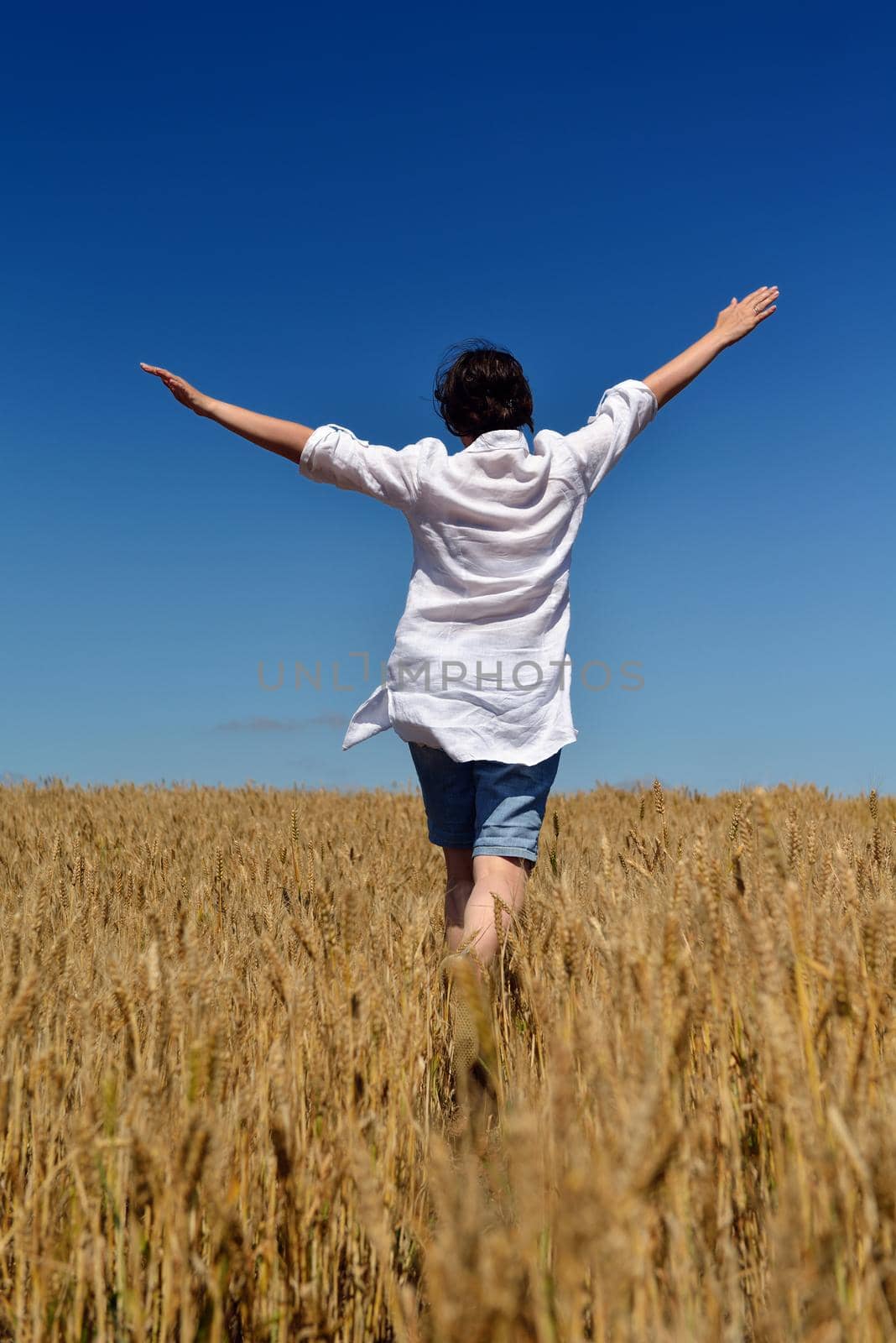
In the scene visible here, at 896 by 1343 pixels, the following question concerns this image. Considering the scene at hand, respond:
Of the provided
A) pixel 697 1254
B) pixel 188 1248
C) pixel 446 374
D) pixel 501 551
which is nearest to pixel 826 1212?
pixel 697 1254

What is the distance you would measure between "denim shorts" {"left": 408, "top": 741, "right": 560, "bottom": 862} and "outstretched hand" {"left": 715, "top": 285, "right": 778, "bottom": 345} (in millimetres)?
1513

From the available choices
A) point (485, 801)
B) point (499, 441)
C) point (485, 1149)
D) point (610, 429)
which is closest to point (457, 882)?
point (485, 801)

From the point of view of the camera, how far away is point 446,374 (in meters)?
2.95

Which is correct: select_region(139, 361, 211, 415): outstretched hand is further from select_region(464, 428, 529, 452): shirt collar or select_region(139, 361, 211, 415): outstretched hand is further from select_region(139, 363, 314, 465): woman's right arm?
select_region(464, 428, 529, 452): shirt collar

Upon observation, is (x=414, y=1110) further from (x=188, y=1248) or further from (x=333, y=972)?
(x=188, y=1248)

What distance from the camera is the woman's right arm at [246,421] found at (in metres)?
2.68

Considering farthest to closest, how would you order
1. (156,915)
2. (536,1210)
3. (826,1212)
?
(156,915) < (826,1212) < (536,1210)

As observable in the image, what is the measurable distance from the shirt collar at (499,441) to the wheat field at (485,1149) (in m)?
1.21

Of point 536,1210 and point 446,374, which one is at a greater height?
point 446,374

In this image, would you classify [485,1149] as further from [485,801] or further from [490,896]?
[485,801]

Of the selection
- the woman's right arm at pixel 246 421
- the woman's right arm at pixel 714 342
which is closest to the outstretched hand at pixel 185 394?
the woman's right arm at pixel 246 421

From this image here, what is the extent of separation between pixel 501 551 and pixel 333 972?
3.92ft

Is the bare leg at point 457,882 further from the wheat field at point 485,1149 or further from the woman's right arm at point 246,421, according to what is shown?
the woman's right arm at point 246,421

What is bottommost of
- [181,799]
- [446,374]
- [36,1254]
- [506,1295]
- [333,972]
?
[36,1254]
